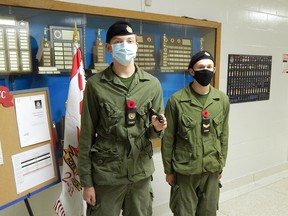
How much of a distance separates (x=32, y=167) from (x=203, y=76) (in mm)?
1152

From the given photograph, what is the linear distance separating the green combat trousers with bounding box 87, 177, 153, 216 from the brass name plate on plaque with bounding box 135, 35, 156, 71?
108cm

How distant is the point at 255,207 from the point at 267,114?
119 centimetres

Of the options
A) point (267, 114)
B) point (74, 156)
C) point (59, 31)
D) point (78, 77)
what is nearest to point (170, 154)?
point (74, 156)

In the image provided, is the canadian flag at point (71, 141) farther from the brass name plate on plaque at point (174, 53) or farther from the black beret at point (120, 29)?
the brass name plate on plaque at point (174, 53)

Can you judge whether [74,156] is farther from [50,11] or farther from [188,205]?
[50,11]

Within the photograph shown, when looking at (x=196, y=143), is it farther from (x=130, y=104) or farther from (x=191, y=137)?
(x=130, y=104)

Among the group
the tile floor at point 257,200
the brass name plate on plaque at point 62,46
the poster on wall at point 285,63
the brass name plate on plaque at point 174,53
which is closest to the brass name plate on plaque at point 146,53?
the brass name plate on plaque at point 174,53

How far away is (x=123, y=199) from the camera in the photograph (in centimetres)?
154

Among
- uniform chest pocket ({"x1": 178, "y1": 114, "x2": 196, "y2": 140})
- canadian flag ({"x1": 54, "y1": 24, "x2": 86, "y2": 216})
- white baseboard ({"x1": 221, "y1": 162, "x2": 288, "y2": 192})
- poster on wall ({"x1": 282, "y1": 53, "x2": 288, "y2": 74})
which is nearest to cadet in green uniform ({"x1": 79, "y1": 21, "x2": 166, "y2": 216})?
canadian flag ({"x1": 54, "y1": 24, "x2": 86, "y2": 216})

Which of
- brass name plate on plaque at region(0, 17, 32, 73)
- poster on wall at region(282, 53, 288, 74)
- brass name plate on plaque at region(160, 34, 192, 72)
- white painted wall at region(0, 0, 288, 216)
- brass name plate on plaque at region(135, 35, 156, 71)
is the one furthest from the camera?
poster on wall at region(282, 53, 288, 74)

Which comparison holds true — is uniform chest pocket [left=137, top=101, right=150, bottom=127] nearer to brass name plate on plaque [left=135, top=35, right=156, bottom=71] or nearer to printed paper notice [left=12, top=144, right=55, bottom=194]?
printed paper notice [left=12, top=144, right=55, bottom=194]

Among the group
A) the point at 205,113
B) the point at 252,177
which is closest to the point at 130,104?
the point at 205,113

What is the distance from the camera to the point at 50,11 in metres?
1.82

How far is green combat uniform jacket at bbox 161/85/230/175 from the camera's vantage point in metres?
1.80
